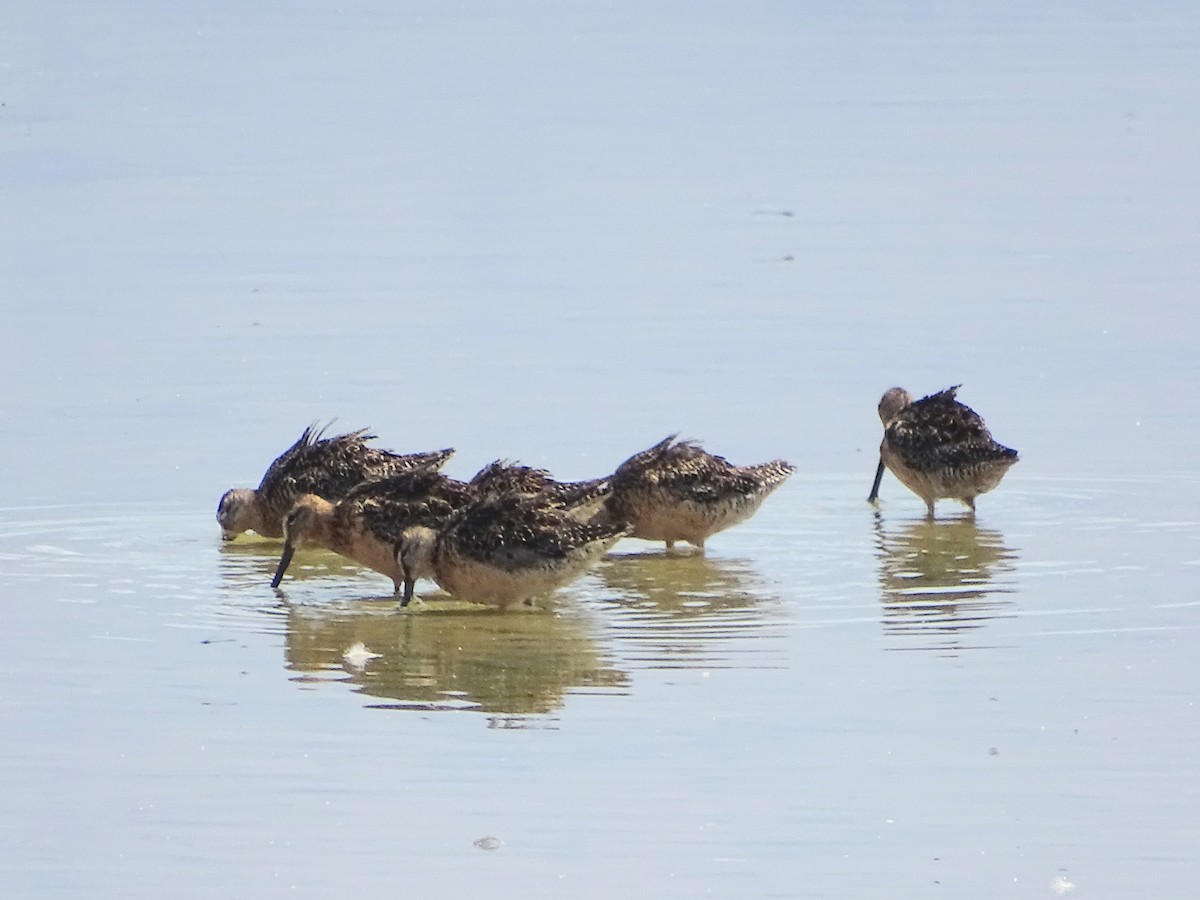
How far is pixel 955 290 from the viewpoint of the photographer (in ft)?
50.8

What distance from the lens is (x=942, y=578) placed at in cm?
1012

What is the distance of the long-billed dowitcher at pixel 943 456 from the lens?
37.7ft

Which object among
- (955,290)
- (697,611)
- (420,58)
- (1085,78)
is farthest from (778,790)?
(420,58)

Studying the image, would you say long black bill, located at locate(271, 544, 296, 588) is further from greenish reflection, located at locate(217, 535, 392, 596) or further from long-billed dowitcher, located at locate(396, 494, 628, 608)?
long-billed dowitcher, located at locate(396, 494, 628, 608)

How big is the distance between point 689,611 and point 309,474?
8.05ft

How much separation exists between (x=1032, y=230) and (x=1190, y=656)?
8848 millimetres

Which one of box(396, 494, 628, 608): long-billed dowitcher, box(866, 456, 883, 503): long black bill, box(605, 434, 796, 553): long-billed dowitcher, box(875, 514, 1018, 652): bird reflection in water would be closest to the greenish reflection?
box(396, 494, 628, 608): long-billed dowitcher

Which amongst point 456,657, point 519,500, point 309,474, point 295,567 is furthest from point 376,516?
point 456,657

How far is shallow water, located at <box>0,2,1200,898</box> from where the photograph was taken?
22.6 ft

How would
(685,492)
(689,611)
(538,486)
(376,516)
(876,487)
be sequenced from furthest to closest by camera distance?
(876,487) < (685,492) < (538,486) < (376,516) < (689,611)

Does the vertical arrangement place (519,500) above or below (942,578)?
above

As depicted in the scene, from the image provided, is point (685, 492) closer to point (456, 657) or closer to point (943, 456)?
point (943, 456)

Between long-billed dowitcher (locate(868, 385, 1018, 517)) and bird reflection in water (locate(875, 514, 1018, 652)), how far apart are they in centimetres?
16

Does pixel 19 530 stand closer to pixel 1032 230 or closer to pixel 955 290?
pixel 955 290
